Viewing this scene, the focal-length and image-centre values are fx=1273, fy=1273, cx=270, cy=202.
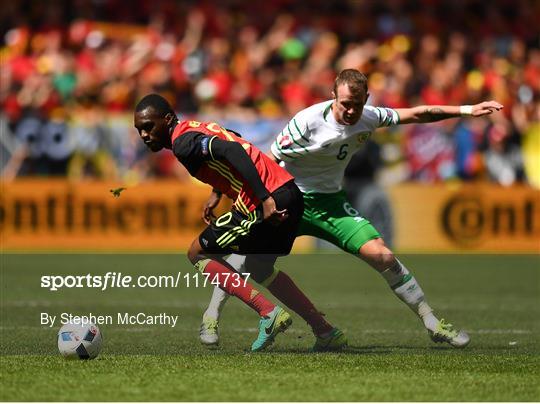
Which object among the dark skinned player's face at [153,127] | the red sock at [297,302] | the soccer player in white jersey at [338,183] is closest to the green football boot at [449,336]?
the soccer player in white jersey at [338,183]

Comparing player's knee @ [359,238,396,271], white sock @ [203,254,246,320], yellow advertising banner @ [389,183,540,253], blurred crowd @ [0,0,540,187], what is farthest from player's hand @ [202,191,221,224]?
yellow advertising banner @ [389,183,540,253]

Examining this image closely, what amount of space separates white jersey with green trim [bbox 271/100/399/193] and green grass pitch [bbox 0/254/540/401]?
129 cm

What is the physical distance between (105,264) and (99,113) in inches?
140

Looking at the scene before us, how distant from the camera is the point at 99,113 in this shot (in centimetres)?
1930

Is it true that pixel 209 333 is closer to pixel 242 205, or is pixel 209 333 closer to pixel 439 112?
pixel 242 205

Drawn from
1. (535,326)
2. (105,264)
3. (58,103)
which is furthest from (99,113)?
(535,326)

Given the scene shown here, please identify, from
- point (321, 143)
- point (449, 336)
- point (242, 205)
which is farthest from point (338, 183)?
point (449, 336)

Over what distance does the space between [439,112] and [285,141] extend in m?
1.18

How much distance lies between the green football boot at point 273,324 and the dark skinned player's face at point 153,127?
142cm

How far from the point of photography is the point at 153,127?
8.72 metres

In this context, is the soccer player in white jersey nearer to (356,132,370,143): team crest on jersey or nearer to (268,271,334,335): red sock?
(356,132,370,143): team crest on jersey

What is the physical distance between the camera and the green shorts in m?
9.60

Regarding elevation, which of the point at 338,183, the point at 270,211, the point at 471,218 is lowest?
the point at 471,218

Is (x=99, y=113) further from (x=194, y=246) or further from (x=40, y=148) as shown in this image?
(x=194, y=246)
